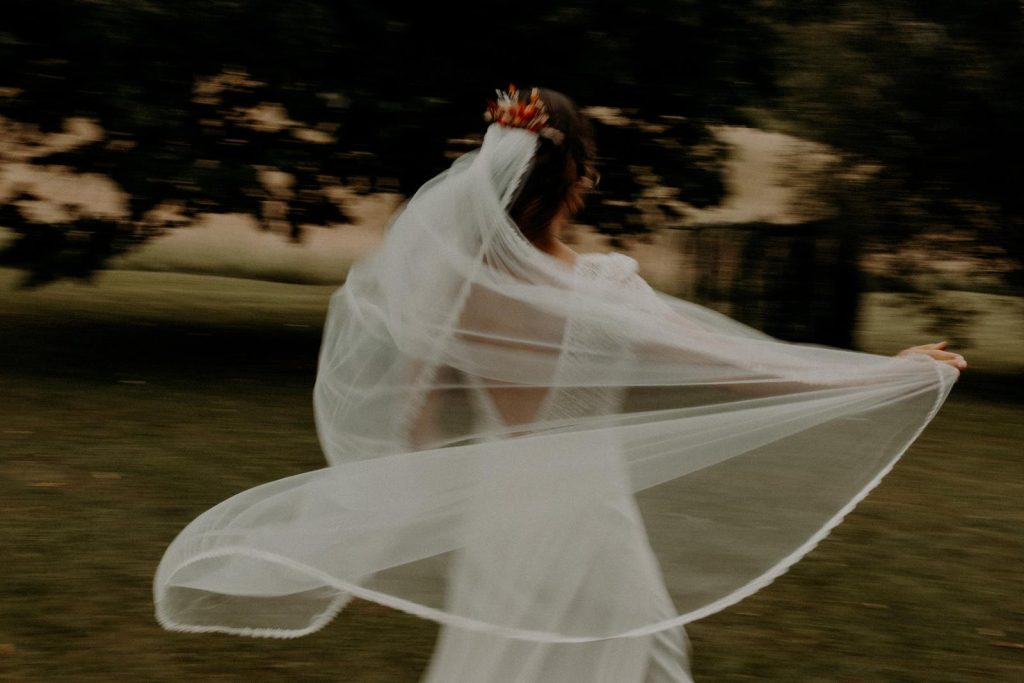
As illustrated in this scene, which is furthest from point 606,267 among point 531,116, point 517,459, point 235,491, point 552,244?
point 235,491

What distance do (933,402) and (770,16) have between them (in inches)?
363

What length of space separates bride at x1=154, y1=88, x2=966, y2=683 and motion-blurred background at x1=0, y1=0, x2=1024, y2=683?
2439mm

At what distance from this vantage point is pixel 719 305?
46.8ft

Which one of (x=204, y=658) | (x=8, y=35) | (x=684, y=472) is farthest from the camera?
(x=8, y=35)

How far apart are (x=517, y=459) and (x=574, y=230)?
10583 mm

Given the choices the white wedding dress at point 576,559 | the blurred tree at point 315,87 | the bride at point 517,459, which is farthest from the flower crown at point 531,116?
the blurred tree at point 315,87

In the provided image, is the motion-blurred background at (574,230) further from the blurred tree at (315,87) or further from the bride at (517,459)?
the bride at (517,459)

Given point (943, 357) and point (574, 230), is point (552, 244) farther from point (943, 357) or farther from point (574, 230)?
point (574, 230)

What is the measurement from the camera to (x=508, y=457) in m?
3.46

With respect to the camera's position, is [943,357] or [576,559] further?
[943,357]

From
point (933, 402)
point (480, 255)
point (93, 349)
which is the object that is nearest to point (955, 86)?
point (93, 349)

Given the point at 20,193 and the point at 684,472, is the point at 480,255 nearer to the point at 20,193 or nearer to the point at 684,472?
the point at 684,472

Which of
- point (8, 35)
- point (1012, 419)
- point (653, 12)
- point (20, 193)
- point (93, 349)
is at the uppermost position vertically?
point (653, 12)

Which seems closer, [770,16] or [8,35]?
[8,35]
